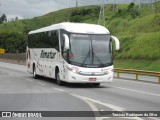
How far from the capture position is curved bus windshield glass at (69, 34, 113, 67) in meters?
23.1

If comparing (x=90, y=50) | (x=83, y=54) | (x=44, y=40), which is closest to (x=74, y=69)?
(x=83, y=54)

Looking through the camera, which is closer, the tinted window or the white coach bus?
the white coach bus

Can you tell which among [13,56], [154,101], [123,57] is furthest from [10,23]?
[154,101]

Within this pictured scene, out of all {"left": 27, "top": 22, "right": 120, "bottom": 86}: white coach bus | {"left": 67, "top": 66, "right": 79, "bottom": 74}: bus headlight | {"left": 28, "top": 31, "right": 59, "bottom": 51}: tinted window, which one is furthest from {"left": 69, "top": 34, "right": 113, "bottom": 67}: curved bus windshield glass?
{"left": 28, "top": 31, "right": 59, "bottom": 51}: tinted window

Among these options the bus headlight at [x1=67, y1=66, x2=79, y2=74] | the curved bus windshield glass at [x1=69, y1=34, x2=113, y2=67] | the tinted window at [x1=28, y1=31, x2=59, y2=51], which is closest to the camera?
the bus headlight at [x1=67, y1=66, x2=79, y2=74]

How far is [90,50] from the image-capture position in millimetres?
23266

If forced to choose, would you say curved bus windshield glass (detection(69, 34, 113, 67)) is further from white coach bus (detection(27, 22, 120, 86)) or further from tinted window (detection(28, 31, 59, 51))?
tinted window (detection(28, 31, 59, 51))

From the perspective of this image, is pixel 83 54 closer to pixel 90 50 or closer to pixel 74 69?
pixel 90 50

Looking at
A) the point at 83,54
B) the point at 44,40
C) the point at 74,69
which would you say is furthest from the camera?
the point at 44,40

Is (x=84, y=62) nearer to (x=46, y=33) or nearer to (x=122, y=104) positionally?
(x=46, y=33)

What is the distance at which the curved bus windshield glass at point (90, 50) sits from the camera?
908 inches

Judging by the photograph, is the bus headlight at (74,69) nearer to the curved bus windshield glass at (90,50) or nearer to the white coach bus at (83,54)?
the white coach bus at (83,54)

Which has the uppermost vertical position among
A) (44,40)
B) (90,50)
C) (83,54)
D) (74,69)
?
(44,40)

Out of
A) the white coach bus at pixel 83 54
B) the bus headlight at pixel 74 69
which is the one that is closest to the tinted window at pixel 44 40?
the white coach bus at pixel 83 54
